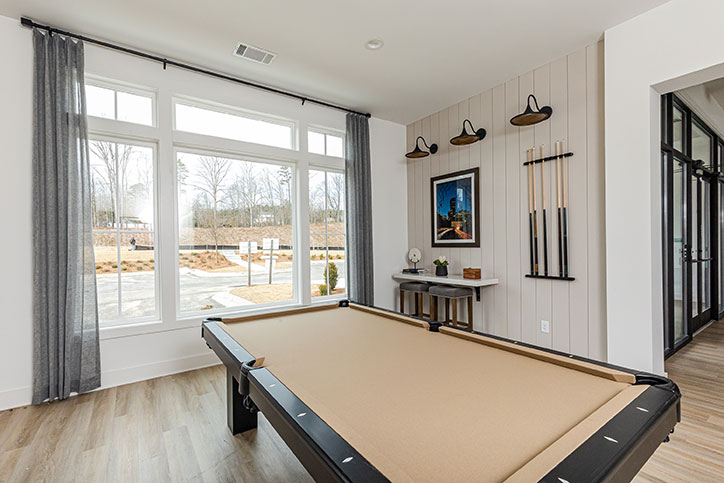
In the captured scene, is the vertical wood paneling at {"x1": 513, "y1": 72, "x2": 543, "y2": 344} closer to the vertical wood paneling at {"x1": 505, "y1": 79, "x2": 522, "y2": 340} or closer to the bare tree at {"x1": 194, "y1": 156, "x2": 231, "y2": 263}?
the vertical wood paneling at {"x1": 505, "y1": 79, "x2": 522, "y2": 340}

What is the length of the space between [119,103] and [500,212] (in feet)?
12.4

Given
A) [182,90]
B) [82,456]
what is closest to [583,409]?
[82,456]

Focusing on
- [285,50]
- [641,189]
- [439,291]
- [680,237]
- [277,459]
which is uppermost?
A: [285,50]

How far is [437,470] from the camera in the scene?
0.80m

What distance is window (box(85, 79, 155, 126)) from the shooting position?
9.55 ft

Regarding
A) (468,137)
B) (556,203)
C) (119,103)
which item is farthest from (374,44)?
(119,103)

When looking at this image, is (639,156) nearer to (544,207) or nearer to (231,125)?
(544,207)

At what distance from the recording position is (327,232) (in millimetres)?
4352

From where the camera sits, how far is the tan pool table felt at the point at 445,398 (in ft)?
2.75

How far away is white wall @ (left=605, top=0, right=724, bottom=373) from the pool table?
162 centimetres

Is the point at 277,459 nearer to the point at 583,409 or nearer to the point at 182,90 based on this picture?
the point at 583,409

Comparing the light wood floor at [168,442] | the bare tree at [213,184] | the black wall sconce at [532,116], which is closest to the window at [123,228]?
the bare tree at [213,184]

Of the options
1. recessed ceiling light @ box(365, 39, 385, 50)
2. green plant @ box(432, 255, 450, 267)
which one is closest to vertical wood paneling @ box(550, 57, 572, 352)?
green plant @ box(432, 255, 450, 267)

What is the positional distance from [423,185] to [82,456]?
4.16 m
